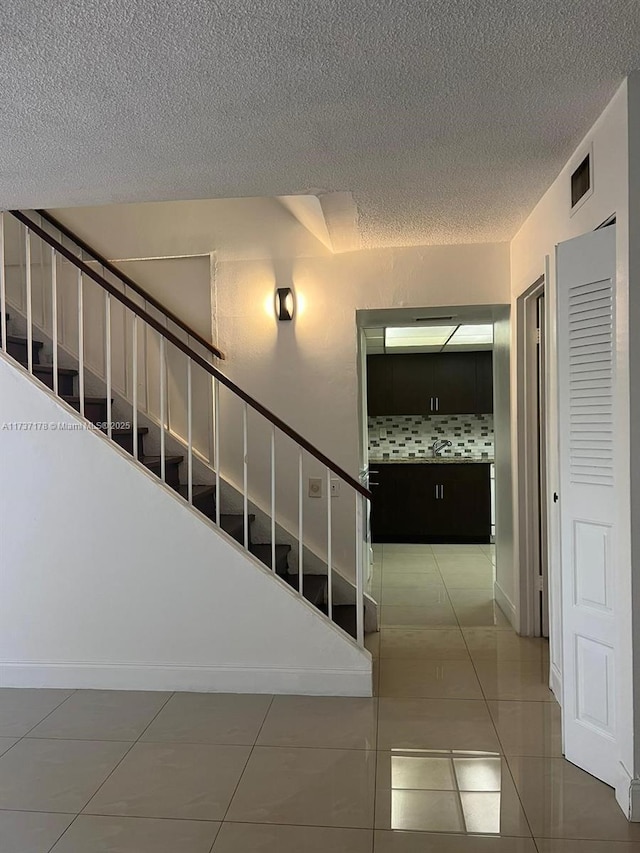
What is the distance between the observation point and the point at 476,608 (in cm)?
445

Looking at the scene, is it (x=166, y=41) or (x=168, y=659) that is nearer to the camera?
(x=166, y=41)

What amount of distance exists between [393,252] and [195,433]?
1856mm

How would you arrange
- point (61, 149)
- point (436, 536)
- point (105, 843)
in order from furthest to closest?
point (436, 536) → point (61, 149) → point (105, 843)

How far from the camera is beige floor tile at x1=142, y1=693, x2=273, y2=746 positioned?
2652 mm

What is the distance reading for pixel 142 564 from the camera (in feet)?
10.4

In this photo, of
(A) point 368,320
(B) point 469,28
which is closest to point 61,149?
(B) point 469,28

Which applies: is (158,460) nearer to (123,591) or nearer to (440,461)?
(123,591)

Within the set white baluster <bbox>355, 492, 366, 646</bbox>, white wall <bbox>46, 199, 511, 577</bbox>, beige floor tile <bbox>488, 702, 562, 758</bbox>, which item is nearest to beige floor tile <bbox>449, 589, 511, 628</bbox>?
white wall <bbox>46, 199, 511, 577</bbox>

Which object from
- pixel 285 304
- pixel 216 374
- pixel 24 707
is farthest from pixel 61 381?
pixel 24 707

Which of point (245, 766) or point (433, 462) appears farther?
point (433, 462)

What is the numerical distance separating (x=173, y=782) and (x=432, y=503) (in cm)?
499

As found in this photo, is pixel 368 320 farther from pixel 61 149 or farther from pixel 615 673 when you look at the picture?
pixel 615 673

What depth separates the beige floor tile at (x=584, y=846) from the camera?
1906 millimetres

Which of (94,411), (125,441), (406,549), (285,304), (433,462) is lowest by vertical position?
(406,549)
